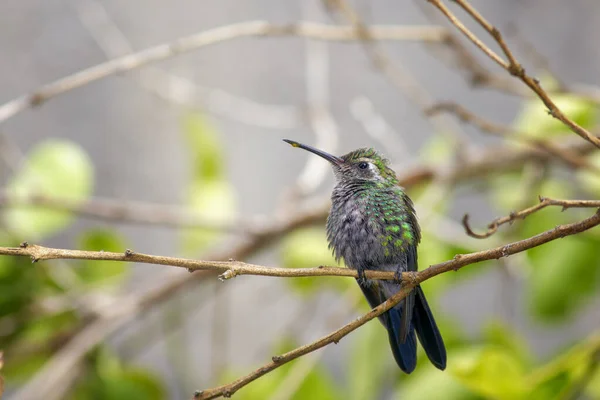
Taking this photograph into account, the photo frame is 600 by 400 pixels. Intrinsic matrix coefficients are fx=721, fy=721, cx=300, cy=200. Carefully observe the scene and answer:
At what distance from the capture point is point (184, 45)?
4.67ft

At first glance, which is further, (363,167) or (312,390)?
(312,390)

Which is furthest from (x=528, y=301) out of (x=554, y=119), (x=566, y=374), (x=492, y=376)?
(x=492, y=376)

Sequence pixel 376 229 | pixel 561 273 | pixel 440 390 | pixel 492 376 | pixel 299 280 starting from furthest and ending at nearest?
pixel 299 280 < pixel 561 273 < pixel 440 390 < pixel 492 376 < pixel 376 229

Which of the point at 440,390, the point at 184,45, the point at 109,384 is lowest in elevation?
the point at 440,390

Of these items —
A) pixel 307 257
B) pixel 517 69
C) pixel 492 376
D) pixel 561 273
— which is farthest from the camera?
pixel 307 257

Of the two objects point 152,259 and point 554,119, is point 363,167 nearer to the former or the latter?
point 152,259

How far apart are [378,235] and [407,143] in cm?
222

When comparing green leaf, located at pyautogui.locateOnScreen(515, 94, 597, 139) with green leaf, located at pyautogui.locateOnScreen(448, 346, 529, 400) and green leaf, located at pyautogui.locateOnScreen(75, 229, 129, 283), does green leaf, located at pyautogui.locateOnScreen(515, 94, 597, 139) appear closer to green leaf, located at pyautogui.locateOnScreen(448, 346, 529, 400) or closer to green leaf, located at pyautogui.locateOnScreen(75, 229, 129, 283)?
green leaf, located at pyautogui.locateOnScreen(448, 346, 529, 400)

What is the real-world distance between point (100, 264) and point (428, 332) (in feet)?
5.40

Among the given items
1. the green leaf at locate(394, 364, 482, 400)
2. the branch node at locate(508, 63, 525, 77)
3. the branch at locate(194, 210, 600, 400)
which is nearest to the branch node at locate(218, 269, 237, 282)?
the branch at locate(194, 210, 600, 400)

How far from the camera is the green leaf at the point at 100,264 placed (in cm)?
225

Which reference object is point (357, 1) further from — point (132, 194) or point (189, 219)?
point (189, 219)

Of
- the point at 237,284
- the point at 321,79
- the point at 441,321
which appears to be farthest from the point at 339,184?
the point at 237,284

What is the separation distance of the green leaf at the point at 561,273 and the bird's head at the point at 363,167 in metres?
0.81
